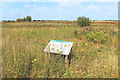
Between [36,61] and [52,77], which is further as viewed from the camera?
[36,61]

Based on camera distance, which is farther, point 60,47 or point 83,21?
point 83,21

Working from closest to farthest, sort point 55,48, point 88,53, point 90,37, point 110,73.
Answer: point 110,73 → point 55,48 → point 88,53 → point 90,37

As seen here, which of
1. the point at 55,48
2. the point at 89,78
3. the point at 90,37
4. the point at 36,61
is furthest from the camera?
the point at 90,37

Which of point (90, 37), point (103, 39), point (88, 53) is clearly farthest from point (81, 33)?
point (88, 53)

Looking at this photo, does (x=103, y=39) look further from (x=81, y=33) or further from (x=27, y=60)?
(x=27, y=60)

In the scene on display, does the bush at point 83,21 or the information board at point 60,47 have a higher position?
the bush at point 83,21

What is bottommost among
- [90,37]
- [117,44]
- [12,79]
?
[12,79]

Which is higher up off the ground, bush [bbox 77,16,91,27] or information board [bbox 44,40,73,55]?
bush [bbox 77,16,91,27]

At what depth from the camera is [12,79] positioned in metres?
2.63

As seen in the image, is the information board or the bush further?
the bush

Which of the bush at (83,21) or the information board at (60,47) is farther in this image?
the bush at (83,21)

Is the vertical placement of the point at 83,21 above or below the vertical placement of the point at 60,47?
above

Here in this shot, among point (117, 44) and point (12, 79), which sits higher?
point (117, 44)

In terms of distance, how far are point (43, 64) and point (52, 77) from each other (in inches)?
20.4
